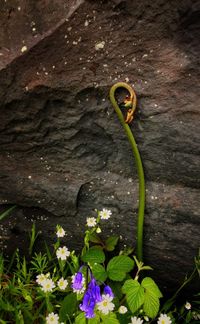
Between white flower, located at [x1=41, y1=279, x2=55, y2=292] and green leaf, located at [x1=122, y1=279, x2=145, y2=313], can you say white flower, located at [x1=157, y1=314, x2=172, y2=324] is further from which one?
white flower, located at [x1=41, y1=279, x2=55, y2=292]

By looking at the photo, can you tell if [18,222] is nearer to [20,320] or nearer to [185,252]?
[20,320]

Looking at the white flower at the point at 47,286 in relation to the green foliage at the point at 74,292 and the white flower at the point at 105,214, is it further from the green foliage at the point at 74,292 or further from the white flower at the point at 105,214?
the white flower at the point at 105,214

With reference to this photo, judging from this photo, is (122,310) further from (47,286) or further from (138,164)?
(138,164)

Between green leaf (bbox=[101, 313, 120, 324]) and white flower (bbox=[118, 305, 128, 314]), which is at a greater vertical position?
green leaf (bbox=[101, 313, 120, 324])

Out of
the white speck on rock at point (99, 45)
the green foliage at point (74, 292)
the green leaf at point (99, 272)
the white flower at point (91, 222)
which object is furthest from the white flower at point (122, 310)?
the white speck on rock at point (99, 45)

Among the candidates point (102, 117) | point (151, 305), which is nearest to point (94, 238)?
point (151, 305)

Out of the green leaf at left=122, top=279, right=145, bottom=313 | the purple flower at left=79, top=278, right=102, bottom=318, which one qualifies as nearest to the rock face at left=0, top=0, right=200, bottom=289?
the green leaf at left=122, top=279, right=145, bottom=313
